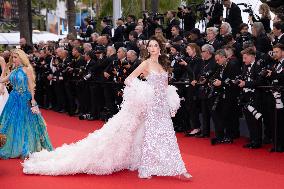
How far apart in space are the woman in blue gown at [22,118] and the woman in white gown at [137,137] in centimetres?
117

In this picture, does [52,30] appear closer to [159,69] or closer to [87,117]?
[87,117]

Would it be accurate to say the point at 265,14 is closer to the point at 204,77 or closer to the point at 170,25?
the point at 204,77

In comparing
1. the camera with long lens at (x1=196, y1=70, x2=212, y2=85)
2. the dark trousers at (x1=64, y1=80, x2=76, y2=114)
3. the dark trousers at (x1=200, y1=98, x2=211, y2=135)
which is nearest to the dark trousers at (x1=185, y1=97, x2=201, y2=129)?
the dark trousers at (x1=200, y1=98, x2=211, y2=135)

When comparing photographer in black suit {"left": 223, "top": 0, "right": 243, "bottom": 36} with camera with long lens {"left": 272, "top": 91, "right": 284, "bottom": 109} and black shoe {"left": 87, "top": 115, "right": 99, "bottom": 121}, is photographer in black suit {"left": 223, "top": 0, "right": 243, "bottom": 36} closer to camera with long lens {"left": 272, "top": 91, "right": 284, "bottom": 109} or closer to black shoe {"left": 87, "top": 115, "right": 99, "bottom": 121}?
black shoe {"left": 87, "top": 115, "right": 99, "bottom": 121}

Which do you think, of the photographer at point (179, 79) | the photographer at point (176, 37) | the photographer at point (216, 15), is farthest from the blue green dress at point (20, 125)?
the photographer at point (216, 15)

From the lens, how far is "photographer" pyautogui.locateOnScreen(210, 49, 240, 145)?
34.7 feet

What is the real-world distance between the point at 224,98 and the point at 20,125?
3755 millimetres

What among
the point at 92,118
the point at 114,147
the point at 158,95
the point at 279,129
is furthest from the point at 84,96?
the point at 158,95

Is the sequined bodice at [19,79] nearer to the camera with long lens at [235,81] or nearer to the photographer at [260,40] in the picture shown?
the camera with long lens at [235,81]

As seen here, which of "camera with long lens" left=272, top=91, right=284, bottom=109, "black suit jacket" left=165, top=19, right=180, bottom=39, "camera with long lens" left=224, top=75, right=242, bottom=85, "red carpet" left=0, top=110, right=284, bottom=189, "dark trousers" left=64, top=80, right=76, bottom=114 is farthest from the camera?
"dark trousers" left=64, top=80, right=76, bottom=114

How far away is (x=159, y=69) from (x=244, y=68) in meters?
2.79

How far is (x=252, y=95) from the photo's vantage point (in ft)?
33.3

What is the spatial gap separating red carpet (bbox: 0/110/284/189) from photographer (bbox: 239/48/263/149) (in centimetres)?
29

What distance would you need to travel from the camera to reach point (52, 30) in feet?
165
